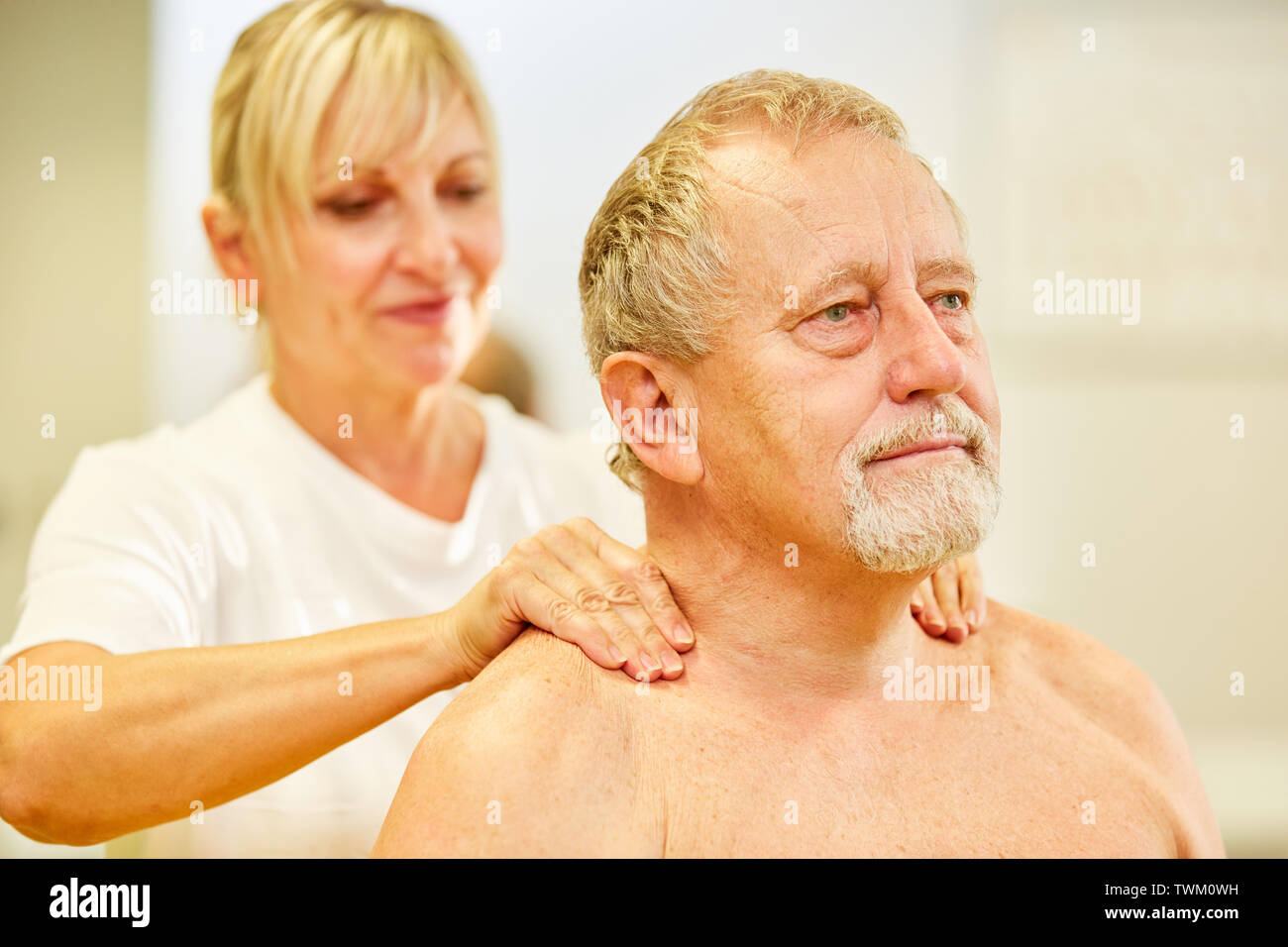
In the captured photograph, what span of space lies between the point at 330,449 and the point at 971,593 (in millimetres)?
1478

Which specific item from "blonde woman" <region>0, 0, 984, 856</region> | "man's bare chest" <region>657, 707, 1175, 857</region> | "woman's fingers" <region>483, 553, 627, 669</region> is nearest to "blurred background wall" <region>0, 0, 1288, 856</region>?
"blonde woman" <region>0, 0, 984, 856</region>

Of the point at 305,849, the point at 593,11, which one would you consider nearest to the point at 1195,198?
the point at 593,11

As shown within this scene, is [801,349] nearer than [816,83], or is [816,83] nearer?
[801,349]

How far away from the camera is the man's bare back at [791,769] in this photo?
4.24 ft

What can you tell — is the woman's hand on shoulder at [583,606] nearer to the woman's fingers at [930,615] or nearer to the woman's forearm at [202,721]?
the woman's forearm at [202,721]

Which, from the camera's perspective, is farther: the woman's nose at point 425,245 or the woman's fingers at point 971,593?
the woman's nose at point 425,245

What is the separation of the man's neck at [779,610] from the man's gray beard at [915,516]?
0.09 m

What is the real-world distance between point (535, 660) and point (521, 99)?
77.6 inches

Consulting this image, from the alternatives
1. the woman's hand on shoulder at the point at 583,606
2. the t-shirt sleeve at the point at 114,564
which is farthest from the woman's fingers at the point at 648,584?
the t-shirt sleeve at the point at 114,564

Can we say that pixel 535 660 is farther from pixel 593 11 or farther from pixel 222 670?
pixel 593 11

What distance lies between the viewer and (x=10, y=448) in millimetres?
2838

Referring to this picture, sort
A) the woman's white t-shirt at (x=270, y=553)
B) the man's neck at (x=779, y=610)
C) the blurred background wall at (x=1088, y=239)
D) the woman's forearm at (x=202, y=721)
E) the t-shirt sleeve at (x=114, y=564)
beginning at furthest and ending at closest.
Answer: the blurred background wall at (x=1088, y=239)
the woman's white t-shirt at (x=270, y=553)
the t-shirt sleeve at (x=114, y=564)
the woman's forearm at (x=202, y=721)
the man's neck at (x=779, y=610)

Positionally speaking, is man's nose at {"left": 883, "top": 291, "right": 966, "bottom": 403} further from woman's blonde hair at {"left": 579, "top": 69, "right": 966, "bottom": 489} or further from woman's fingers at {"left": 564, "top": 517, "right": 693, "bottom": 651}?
woman's fingers at {"left": 564, "top": 517, "right": 693, "bottom": 651}

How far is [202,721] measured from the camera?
1648mm
